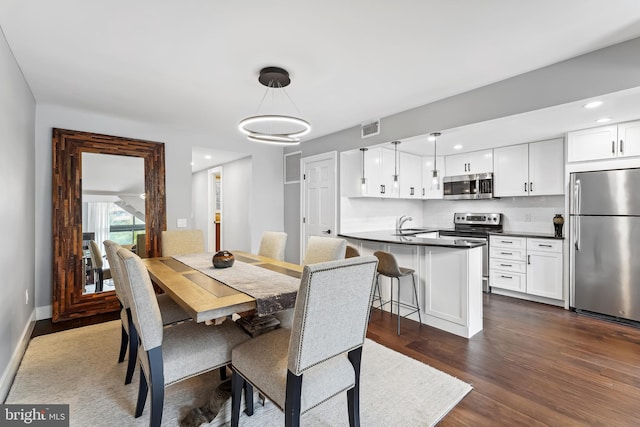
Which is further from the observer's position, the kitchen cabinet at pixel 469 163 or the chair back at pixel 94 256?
the kitchen cabinet at pixel 469 163

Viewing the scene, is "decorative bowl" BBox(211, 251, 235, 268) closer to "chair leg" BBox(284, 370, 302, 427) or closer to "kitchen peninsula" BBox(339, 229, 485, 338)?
"chair leg" BBox(284, 370, 302, 427)

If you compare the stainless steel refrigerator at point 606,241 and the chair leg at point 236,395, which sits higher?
the stainless steel refrigerator at point 606,241

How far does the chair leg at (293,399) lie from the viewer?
4.08 feet

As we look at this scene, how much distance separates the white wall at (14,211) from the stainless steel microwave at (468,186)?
5482mm

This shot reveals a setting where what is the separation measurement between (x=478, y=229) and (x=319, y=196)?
273 centimetres

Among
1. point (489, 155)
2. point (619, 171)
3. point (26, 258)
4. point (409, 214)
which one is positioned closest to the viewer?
point (26, 258)

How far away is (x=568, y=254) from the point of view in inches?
145

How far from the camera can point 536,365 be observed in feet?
7.75

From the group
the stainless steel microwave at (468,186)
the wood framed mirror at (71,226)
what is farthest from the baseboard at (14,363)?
the stainless steel microwave at (468,186)

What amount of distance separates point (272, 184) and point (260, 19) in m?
3.48

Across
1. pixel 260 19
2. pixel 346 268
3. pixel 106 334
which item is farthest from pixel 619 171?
pixel 106 334

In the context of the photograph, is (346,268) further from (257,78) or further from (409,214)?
(409,214)

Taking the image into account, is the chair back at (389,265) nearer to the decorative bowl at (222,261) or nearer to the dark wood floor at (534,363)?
the dark wood floor at (534,363)

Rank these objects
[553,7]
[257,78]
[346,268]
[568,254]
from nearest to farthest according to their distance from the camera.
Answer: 1. [346,268]
2. [553,7]
3. [257,78]
4. [568,254]
